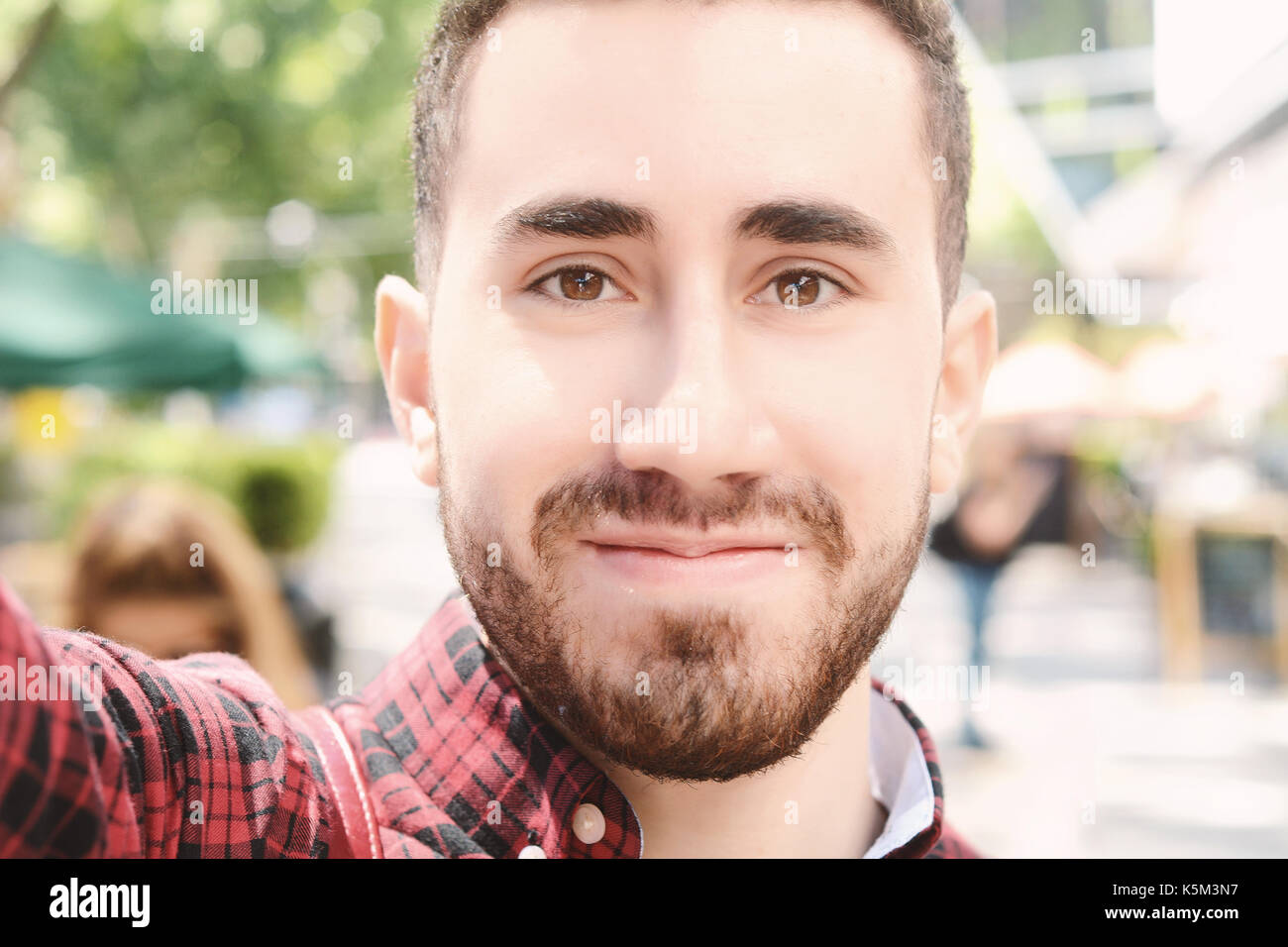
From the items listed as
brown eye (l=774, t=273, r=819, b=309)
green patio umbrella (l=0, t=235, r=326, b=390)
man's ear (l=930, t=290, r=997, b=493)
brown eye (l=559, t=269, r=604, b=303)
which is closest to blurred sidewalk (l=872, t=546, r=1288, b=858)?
man's ear (l=930, t=290, r=997, b=493)

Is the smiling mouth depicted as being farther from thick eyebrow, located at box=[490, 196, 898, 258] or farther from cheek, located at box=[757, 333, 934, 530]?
thick eyebrow, located at box=[490, 196, 898, 258]

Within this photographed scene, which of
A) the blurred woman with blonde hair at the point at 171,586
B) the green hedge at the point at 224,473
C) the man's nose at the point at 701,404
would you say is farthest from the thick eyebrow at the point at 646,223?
the green hedge at the point at 224,473

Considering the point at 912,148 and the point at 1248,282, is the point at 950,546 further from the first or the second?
the point at 912,148

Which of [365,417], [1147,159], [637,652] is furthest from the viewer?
[365,417]

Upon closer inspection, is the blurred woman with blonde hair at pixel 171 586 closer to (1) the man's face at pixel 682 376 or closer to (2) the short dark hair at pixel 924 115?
(2) the short dark hair at pixel 924 115

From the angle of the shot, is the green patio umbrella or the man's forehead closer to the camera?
the man's forehead

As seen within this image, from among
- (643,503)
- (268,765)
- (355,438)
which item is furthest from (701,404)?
(355,438)

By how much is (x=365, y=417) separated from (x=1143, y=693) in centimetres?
2750

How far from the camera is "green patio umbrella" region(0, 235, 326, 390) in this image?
586cm

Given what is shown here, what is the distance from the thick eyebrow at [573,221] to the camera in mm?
1376

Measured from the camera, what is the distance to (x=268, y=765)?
1338mm

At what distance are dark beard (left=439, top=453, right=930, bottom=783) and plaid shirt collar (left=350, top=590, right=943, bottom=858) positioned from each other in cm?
7
